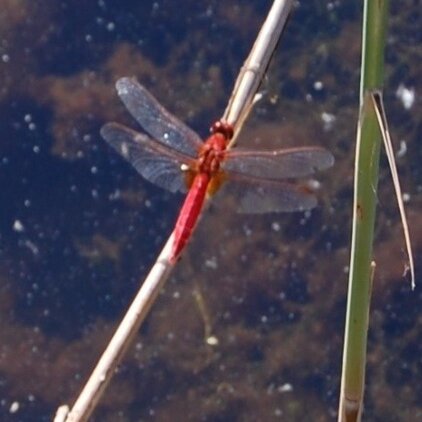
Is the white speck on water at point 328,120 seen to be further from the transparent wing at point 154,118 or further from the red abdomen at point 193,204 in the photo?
the red abdomen at point 193,204

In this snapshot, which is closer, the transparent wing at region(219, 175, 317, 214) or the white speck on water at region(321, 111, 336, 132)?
the transparent wing at region(219, 175, 317, 214)

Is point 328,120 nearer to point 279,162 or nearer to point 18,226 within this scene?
point 18,226

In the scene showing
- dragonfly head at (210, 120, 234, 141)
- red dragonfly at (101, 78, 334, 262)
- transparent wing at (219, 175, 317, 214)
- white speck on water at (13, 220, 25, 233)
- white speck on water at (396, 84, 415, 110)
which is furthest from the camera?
white speck on water at (396, 84, 415, 110)

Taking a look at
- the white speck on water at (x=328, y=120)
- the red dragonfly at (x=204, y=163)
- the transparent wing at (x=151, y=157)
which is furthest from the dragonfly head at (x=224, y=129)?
the white speck on water at (x=328, y=120)

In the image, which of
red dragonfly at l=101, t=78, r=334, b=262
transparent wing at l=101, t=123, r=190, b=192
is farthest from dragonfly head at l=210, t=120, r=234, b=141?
transparent wing at l=101, t=123, r=190, b=192

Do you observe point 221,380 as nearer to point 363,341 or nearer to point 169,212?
point 169,212

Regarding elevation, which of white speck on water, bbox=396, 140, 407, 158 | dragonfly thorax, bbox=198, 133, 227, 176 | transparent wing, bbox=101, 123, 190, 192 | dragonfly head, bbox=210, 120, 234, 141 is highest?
dragonfly head, bbox=210, 120, 234, 141

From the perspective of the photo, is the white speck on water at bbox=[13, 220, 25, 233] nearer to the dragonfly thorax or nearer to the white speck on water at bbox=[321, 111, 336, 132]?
the white speck on water at bbox=[321, 111, 336, 132]
